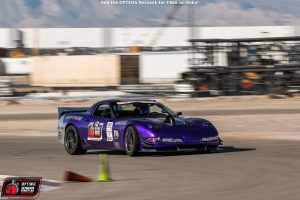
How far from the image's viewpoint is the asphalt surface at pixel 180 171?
9.33 m

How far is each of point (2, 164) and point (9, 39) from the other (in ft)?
259

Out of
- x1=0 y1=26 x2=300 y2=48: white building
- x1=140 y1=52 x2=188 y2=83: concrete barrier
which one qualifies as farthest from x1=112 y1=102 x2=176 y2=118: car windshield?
x1=0 y1=26 x2=300 y2=48: white building

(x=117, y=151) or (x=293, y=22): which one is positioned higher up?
(x=293, y=22)

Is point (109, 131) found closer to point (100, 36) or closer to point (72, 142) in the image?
point (72, 142)

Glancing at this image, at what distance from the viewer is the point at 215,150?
15766 millimetres

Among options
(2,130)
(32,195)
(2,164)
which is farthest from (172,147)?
(2,130)

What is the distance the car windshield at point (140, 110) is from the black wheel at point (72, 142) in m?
1.18

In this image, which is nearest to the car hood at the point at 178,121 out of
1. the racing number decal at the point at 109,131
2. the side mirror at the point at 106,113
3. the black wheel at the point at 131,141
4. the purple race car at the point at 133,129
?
the purple race car at the point at 133,129

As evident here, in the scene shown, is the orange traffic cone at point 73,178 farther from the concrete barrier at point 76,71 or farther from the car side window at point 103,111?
the concrete barrier at point 76,71

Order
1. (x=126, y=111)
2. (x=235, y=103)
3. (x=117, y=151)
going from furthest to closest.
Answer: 1. (x=235, y=103)
2. (x=117, y=151)
3. (x=126, y=111)

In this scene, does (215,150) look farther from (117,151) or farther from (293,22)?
(293,22)

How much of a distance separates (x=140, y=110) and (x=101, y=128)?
0.86 meters

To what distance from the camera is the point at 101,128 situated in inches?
604

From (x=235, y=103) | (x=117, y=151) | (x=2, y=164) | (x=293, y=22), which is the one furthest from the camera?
(x=293, y=22)
